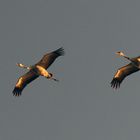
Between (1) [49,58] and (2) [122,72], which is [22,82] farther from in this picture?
(2) [122,72]

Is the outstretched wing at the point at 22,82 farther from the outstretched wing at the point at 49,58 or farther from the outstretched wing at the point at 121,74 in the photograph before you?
the outstretched wing at the point at 121,74

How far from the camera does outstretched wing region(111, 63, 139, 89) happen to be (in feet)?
230

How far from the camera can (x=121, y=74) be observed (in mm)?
70750

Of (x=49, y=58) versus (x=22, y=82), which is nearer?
(x=49, y=58)

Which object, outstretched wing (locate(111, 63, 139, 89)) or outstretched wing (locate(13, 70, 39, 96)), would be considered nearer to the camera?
outstretched wing (locate(111, 63, 139, 89))

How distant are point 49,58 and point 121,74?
6.19m

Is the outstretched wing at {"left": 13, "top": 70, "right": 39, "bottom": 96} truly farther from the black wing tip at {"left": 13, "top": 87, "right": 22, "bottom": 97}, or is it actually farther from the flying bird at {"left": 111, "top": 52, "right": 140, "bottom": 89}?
the flying bird at {"left": 111, "top": 52, "right": 140, "bottom": 89}

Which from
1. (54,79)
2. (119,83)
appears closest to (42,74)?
(54,79)

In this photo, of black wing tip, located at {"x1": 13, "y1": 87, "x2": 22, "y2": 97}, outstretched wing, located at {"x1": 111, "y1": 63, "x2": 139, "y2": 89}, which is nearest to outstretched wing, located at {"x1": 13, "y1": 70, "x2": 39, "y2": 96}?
black wing tip, located at {"x1": 13, "y1": 87, "x2": 22, "y2": 97}

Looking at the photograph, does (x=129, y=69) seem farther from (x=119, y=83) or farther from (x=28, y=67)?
(x=28, y=67)

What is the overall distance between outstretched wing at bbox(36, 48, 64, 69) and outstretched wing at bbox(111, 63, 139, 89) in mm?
5193

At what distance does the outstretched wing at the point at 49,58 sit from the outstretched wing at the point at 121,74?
519cm

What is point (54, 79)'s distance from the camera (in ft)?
230

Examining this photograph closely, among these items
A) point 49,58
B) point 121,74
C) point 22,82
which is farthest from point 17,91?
point 121,74
